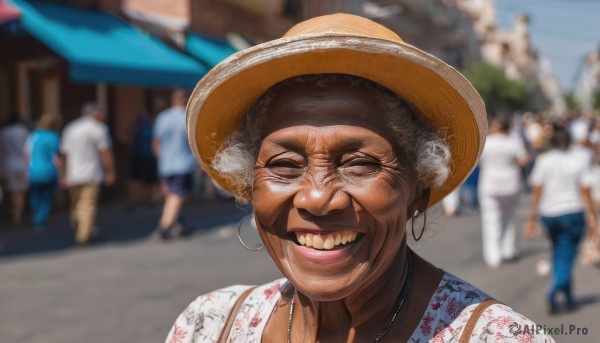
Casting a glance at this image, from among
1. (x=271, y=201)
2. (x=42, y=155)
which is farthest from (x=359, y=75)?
(x=42, y=155)

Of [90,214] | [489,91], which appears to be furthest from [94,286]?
[489,91]

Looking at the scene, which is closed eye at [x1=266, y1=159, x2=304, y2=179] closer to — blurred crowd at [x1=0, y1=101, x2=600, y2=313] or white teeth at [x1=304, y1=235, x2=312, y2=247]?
white teeth at [x1=304, y1=235, x2=312, y2=247]

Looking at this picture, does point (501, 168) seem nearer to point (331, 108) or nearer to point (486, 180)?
point (486, 180)

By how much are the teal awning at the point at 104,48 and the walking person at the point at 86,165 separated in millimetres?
1447

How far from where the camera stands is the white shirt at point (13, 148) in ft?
36.4

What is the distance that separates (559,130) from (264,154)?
5765 millimetres

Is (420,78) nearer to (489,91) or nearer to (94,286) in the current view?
(94,286)

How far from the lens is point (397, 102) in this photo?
1780 millimetres

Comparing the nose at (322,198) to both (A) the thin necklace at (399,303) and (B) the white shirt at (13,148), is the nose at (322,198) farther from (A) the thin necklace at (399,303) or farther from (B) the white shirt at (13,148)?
(B) the white shirt at (13,148)

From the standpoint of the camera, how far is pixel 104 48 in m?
11.8

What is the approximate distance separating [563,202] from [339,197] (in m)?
5.55

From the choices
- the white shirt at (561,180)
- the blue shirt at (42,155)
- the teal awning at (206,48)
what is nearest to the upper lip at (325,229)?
the white shirt at (561,180)

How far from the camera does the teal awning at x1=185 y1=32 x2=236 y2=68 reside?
15523 millimetres

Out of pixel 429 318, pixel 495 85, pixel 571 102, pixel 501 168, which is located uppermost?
pixel 429 318
